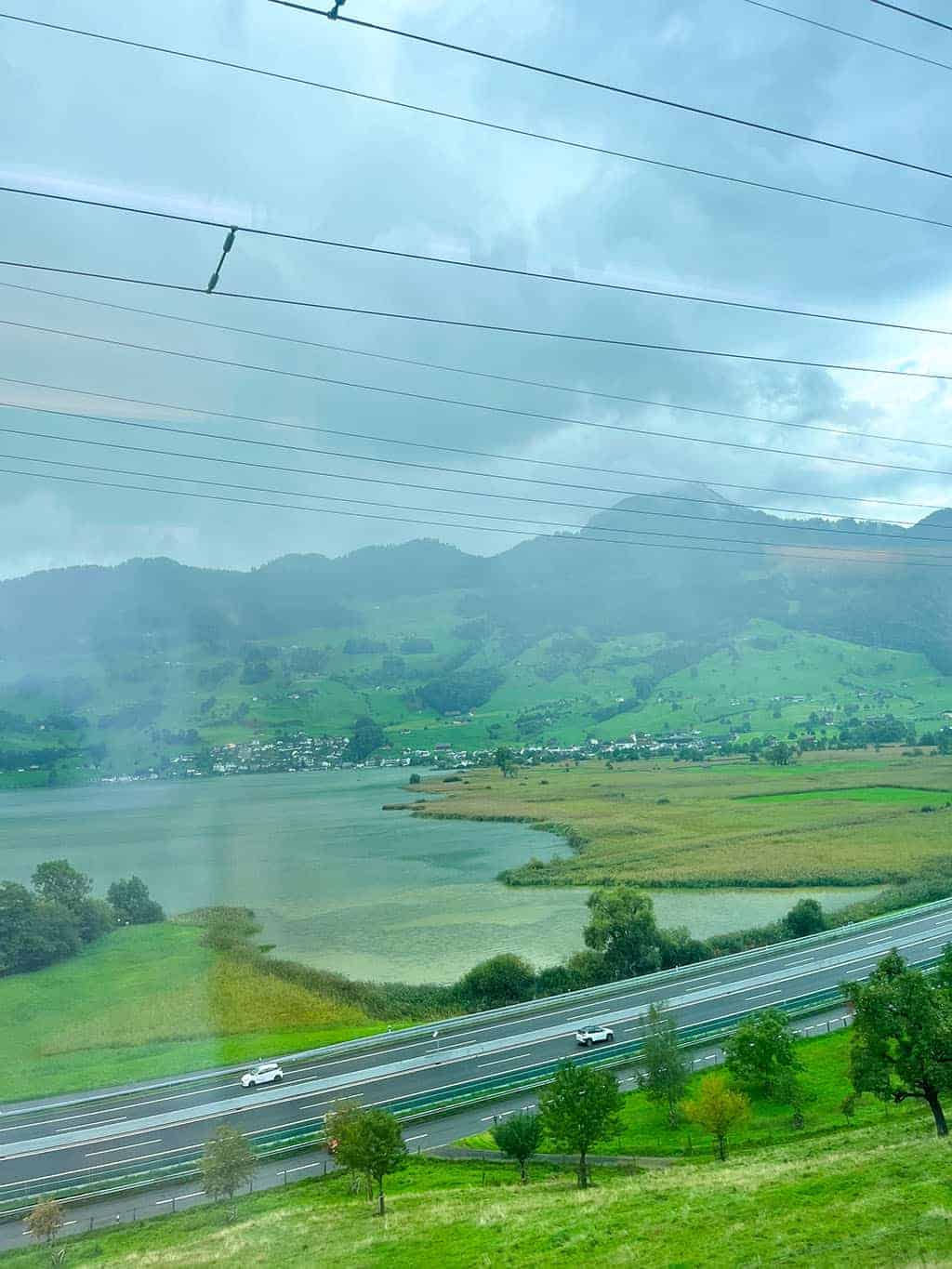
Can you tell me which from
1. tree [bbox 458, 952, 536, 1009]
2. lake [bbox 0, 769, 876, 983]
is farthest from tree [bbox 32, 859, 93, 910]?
tree [bbox 458, 952, 536, 1009]

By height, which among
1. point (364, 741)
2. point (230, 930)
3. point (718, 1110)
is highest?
point (364, 741)

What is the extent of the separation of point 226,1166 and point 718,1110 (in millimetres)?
5844

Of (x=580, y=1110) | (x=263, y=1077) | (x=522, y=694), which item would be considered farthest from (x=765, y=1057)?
(x=522, y=694)

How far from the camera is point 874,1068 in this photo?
8773 millimetres

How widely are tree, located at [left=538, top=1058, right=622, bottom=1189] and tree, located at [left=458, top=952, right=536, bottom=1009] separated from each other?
7.29m

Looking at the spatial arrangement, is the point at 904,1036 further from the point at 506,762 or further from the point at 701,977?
the point at 506,762

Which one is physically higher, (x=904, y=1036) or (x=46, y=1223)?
(x=904, y=1036)

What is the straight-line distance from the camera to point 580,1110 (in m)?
9.77

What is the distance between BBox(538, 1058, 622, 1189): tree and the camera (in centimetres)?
966

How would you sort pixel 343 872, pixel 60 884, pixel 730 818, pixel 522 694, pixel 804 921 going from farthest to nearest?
pixel 522 694
pixel 730 818
pixel 343 872
pixel 60 884
pixel 804 921

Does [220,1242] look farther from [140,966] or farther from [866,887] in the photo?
[866,887]

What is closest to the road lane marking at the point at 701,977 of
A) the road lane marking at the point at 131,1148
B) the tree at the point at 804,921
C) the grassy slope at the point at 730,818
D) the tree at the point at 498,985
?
the tree at the point at 804,921

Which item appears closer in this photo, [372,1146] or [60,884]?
[372,1146]

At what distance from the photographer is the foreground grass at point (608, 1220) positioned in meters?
5.06
